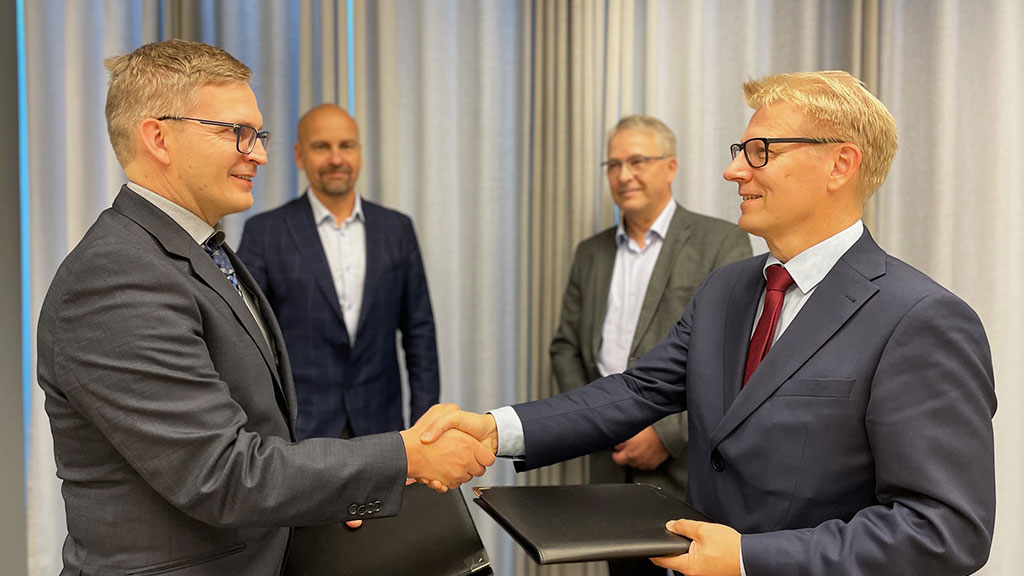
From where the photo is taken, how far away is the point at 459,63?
3758 mm

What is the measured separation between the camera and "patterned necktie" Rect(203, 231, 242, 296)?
1.75m

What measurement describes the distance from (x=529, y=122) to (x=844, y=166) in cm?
218

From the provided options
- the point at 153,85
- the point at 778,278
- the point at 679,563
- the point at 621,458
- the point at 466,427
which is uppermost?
the point at 153,85

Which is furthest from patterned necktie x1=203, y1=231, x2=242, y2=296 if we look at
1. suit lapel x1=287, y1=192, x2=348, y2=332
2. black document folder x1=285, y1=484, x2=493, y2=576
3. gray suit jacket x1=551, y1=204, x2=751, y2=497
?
gray suit jacket x1=551, y1=204, x2=751, y2=497

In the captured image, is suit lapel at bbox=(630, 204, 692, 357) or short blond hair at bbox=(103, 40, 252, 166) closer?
short blond hair at bbox=(103, 40, 252, 166)

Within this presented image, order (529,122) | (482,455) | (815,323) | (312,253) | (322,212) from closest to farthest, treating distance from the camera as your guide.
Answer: (815,323)
(482,455)
(312,253)
(322,212)
(529,122)

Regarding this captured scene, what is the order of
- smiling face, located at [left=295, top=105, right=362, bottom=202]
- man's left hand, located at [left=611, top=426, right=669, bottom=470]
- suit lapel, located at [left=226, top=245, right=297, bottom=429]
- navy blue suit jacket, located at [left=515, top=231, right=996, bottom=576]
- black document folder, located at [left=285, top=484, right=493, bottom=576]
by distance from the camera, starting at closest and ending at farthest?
navy blue suit jacket, located at [left=515, top=231, right=996, bottom=576] < suit lapel, located at [left=226, top=245, right=297, bottom=429] < black document folder, located at [left=285, top=484, right=493, bottom=576] < man's left hand, located at [left=611, top=426, right=669, bottom=470] < smiling face, located at [left=295, top=105, right=362, bottom=202]

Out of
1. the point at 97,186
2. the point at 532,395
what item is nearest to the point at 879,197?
the point at 532,395

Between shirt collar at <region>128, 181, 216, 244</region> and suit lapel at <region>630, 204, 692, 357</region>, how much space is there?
1.72 m

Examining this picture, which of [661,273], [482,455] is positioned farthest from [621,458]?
[482,455]

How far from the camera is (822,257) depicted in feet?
5.48

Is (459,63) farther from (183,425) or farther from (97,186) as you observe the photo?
(183,425)

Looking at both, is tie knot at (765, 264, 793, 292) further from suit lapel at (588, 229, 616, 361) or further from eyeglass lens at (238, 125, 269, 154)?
suit lapel at (588, 229, 616, 361)

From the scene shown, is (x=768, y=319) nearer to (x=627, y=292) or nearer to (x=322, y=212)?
(x=627, y=292)
